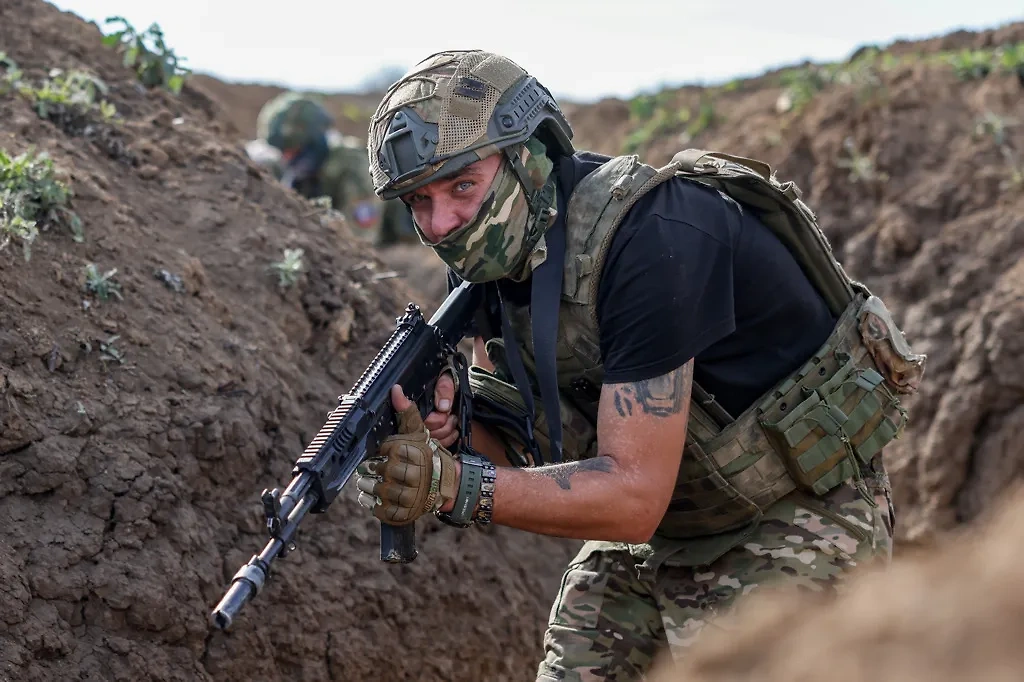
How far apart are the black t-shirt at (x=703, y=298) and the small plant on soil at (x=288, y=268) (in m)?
1.74

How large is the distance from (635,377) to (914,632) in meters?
1.31

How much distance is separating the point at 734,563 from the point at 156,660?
1.88 meters

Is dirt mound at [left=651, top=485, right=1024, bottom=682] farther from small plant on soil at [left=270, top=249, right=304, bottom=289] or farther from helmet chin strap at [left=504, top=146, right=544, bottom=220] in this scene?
small plant on soil at [left=270, top=249, right=304, bottom=289]

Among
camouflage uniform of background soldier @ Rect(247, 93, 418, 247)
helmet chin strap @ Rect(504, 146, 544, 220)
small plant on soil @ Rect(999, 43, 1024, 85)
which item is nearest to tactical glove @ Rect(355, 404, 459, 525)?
helmet chin strap @ Rect(504, 146, 544, 220)

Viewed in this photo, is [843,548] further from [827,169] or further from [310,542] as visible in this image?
[827,169]

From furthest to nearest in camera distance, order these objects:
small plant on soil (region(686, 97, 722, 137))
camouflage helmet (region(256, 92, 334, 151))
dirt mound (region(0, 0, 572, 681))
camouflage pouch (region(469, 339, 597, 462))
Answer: small plant on soil (region(686, 97, 722, 137)) → camouflage helmet (region(256, 92, 334, 151)) → dirt mound (region(0, 0, 572, 681)) → camouflage pouch (region(469, 339, 597, 462))

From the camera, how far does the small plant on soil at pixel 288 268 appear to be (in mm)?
5094

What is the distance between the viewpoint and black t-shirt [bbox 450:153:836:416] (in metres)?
3.14

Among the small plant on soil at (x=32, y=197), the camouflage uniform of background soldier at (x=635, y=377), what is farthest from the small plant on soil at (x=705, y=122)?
the camouflage uniform of background soldier at (x=635, y=377)

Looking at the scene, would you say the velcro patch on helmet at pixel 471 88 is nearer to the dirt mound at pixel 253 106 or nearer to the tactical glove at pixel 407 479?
the tactical glove at pixel 407 479

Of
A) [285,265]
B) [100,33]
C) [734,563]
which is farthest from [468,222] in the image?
[100,33]

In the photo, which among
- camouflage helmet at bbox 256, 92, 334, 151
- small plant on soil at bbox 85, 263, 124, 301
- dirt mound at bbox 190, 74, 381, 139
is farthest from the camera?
dirt mound at bbox 190, 74, 381, 139

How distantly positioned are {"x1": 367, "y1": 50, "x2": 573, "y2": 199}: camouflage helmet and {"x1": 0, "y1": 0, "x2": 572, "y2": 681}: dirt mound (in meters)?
1.40

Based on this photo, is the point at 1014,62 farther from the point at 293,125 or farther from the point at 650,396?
the point at 650,396
